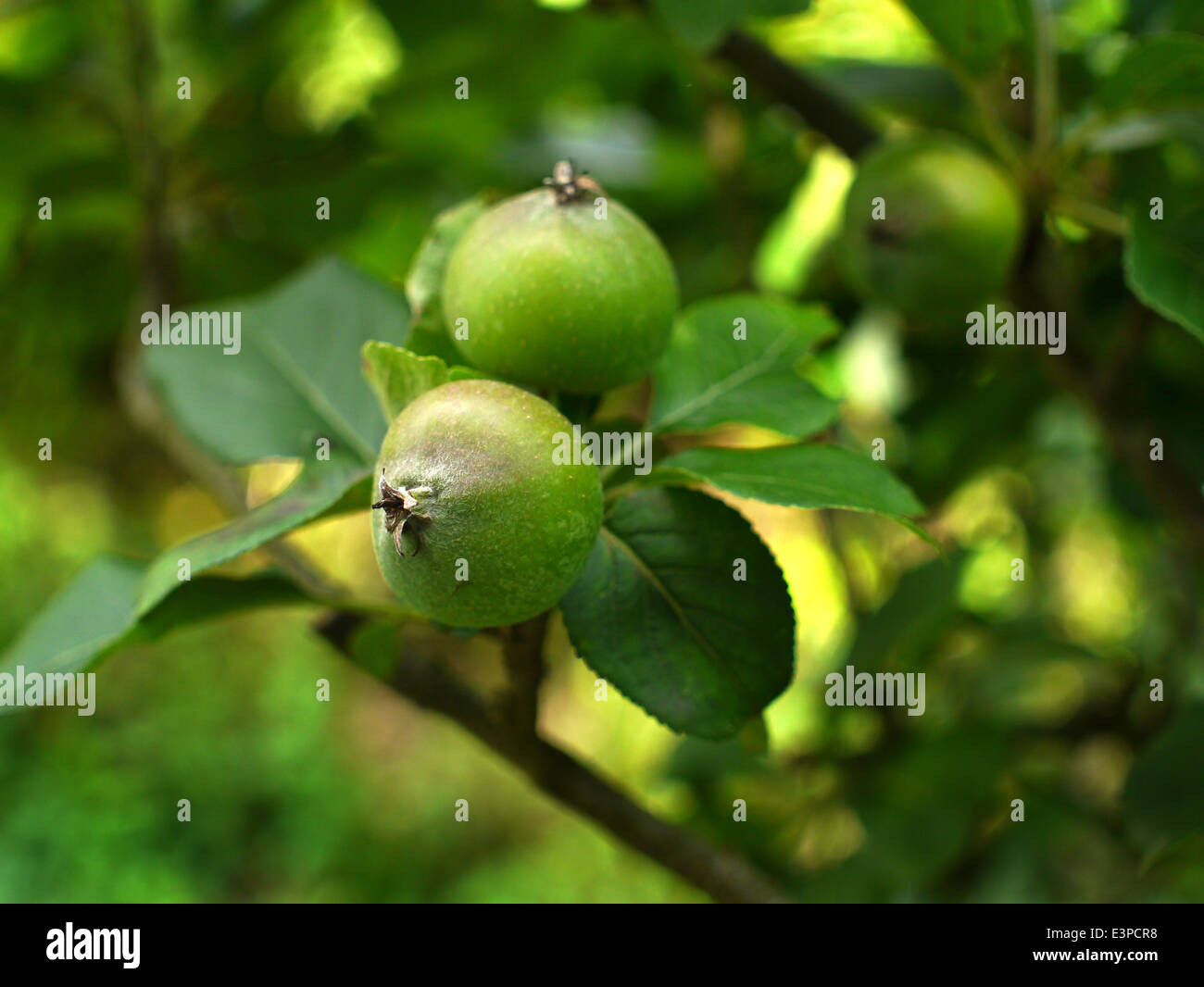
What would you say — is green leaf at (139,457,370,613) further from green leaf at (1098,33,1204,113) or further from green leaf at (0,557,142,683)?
green leaf at (1098,33,1204,113)

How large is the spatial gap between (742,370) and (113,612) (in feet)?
1.30

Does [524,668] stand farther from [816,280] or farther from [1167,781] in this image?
[816,280]

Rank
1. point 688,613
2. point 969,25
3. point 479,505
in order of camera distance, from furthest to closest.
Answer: point 969,25 → point 688,613 → point 479,505

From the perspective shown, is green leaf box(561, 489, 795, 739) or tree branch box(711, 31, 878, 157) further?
tree branch box(711, 31, 878, 157)

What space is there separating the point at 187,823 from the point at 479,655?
1.19 m

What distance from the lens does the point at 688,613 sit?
0.51m

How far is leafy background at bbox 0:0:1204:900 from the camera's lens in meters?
0.72

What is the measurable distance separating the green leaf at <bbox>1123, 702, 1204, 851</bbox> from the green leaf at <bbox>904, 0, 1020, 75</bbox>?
0.51 metres

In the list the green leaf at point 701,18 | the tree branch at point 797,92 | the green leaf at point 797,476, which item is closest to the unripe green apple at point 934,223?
the tree branch at point 797,92

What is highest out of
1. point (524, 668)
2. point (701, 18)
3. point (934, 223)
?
point (701, 18)

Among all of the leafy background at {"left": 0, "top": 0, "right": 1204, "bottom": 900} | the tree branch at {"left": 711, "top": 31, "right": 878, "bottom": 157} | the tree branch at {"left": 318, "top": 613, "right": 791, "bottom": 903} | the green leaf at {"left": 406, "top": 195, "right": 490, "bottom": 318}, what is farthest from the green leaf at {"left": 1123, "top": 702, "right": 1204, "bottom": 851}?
the green leaf at {"left": 406, "top": 195, "right": 490, "bottom": 318}

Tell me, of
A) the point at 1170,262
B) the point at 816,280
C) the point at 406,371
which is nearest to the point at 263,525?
the point at 406,371

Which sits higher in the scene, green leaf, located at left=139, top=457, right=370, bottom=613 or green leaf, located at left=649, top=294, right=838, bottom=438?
green leaf, located at left=649, top=294, right=838, bottom=438

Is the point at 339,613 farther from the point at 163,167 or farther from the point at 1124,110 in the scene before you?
the point at 163,167
